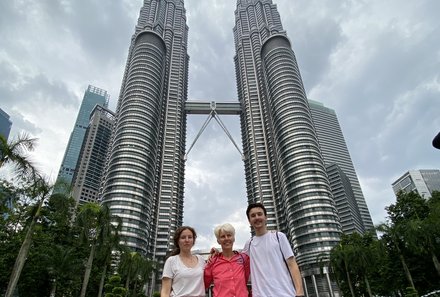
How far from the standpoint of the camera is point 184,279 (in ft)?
14.8

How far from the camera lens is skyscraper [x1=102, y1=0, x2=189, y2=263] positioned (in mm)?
84938

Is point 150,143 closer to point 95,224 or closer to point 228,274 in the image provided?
point 95,224

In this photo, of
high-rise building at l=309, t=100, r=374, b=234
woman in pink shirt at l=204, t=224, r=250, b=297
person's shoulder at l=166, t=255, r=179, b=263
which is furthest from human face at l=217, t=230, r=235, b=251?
high-rise building at l=309, t=100, r=374, b=234

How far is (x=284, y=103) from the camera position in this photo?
105000mm

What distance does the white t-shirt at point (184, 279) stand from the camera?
4441mm

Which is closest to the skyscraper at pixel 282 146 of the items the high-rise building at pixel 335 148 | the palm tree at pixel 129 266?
the palm tree at pixel 129 266

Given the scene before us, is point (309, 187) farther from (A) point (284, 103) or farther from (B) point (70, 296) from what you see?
(B) point (70, 296)

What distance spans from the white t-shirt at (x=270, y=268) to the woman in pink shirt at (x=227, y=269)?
185 millimetres

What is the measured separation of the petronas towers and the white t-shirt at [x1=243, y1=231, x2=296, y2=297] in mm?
79859

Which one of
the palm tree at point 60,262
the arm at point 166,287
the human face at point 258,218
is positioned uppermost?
the palm tree at point 60,262

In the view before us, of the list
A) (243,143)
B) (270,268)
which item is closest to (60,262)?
(270,268)

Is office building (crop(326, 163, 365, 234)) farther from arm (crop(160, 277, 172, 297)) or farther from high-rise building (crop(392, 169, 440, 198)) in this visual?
arm (crop(160, 277, 172, 297))

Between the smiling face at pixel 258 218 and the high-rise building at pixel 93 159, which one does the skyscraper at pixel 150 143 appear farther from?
the smiling face at pixel 258 218

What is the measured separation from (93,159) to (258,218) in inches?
6279
